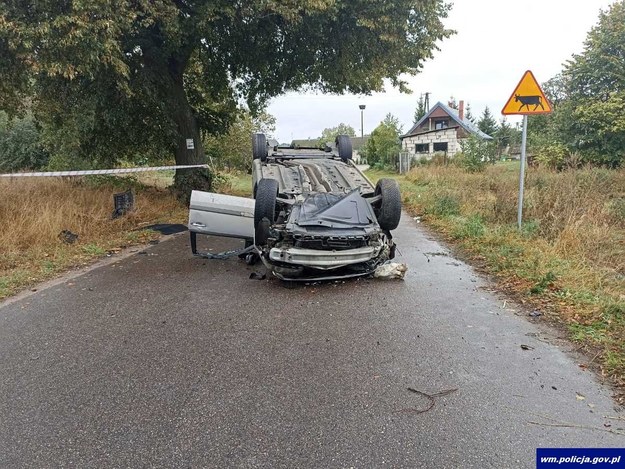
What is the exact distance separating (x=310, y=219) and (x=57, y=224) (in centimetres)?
510

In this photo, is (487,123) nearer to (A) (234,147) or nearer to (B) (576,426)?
(A) (234,147)

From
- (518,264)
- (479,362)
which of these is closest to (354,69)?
(518,264)

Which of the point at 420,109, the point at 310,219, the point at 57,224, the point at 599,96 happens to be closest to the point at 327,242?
the point at 310,219

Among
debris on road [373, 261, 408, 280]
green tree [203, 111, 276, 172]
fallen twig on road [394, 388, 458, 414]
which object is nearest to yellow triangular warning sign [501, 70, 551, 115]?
debris on road [373, 261, 408, 280]

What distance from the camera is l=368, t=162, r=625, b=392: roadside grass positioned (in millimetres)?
3834

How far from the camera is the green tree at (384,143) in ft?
116

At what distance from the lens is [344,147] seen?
842 cm

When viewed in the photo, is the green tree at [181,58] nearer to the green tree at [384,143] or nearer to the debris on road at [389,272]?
the debris on road at [389,272]

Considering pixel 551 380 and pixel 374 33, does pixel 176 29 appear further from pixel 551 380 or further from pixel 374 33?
pixel 551 380

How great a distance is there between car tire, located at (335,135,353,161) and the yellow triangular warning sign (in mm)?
3081

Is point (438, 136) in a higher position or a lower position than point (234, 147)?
higher

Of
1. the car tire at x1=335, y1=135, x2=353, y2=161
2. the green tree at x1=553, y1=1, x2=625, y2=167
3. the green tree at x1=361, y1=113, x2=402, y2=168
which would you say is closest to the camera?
the car tire at x1=335, y1=135, x2=353, y2=161

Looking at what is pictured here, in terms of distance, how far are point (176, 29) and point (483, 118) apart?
60.0 metres

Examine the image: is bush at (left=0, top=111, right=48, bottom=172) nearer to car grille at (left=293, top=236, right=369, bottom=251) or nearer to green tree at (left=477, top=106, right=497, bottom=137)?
car grille at (left=293, top=236, right=369, bottom=251)
